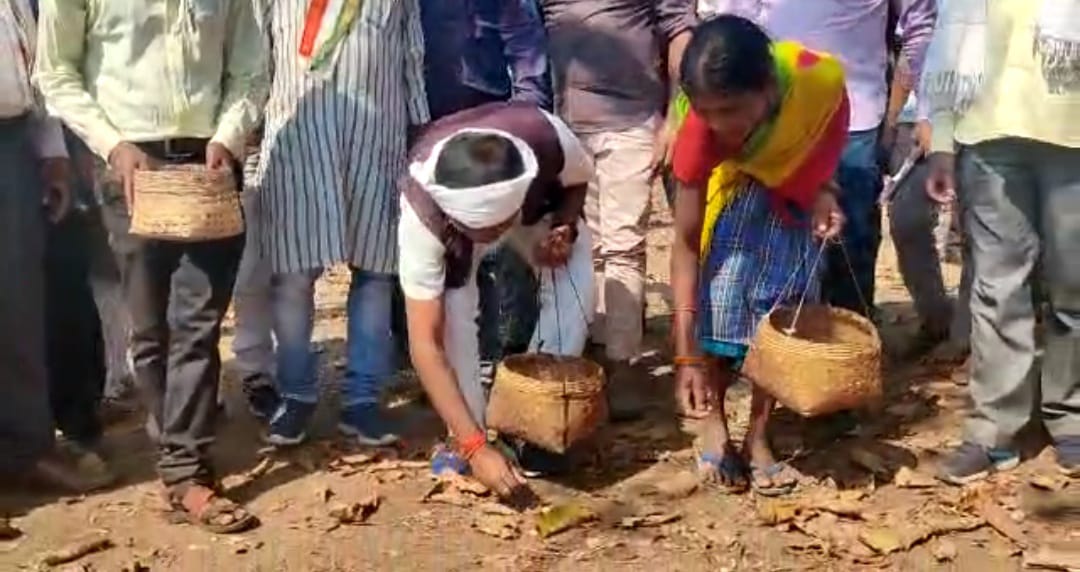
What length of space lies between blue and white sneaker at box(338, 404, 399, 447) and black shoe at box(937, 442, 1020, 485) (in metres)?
1.79

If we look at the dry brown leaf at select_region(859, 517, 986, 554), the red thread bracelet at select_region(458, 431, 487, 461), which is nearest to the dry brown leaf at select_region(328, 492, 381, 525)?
the red thread bracelet at select_region(458, 431, 487, 461)

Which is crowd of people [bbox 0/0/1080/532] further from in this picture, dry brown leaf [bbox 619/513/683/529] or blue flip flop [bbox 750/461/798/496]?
dry brown leaf [bbox 619/513/683/529]

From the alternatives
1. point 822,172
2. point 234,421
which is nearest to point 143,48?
point 234,421

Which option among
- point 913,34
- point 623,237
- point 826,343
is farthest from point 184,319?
point 913,34

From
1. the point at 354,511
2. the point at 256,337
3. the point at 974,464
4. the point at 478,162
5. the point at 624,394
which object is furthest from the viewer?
the point at 624,394

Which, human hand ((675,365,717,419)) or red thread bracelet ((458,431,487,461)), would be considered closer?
red thread bracelet ((458,431,487,461))

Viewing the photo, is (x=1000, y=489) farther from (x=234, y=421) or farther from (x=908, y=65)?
(x=234, y=421)

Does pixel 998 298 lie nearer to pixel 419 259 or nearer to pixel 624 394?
pixel 624 394

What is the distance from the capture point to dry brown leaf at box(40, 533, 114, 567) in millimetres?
4574

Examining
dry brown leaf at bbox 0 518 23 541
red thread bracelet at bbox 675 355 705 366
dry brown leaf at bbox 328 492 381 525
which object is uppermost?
red thread bracelet at bbox 675 355 705 366

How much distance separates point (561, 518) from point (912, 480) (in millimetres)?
1130

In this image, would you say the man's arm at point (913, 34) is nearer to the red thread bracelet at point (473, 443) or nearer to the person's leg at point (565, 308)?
the person's leg at point (565, 308)

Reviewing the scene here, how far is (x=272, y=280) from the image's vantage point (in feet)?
17.7

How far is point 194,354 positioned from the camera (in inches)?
185
